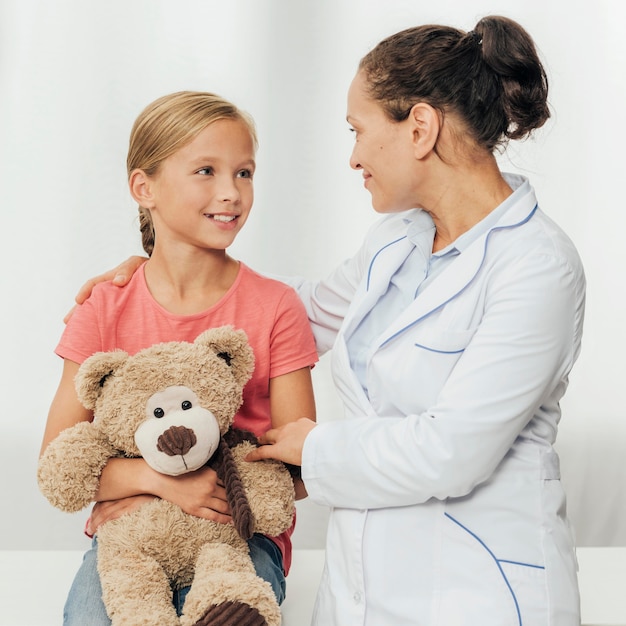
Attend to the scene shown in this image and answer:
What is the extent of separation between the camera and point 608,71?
2596 mm

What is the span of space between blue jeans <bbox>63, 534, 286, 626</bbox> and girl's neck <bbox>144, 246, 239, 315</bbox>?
396mm

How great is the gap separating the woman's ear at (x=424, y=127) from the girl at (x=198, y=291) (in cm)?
29

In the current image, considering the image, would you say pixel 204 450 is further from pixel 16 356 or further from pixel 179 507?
pixel 16 356

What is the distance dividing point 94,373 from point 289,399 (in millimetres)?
342

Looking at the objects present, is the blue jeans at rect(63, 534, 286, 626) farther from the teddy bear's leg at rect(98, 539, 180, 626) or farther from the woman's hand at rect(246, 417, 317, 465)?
the woman's hand at rect(246, 417, 317, 465)

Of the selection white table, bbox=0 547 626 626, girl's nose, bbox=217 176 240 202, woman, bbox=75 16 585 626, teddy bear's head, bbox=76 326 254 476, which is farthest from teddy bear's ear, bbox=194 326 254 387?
white table, bbox=0 547 626 626

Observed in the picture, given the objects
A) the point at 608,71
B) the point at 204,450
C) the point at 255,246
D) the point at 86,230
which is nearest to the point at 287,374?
the point at 204,450

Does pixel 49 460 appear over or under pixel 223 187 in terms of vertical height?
under

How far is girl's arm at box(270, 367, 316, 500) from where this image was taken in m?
1.52

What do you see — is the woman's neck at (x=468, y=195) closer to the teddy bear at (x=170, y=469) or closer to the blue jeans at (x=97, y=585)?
the teddy bear at (x=170, y=469)

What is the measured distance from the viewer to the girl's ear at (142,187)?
1.53 meters

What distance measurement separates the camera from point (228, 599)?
3.99ft

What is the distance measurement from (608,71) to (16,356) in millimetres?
1860

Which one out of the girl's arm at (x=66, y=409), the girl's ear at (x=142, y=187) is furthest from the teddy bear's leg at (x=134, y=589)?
the girl's ear at (x=142, y=187)
